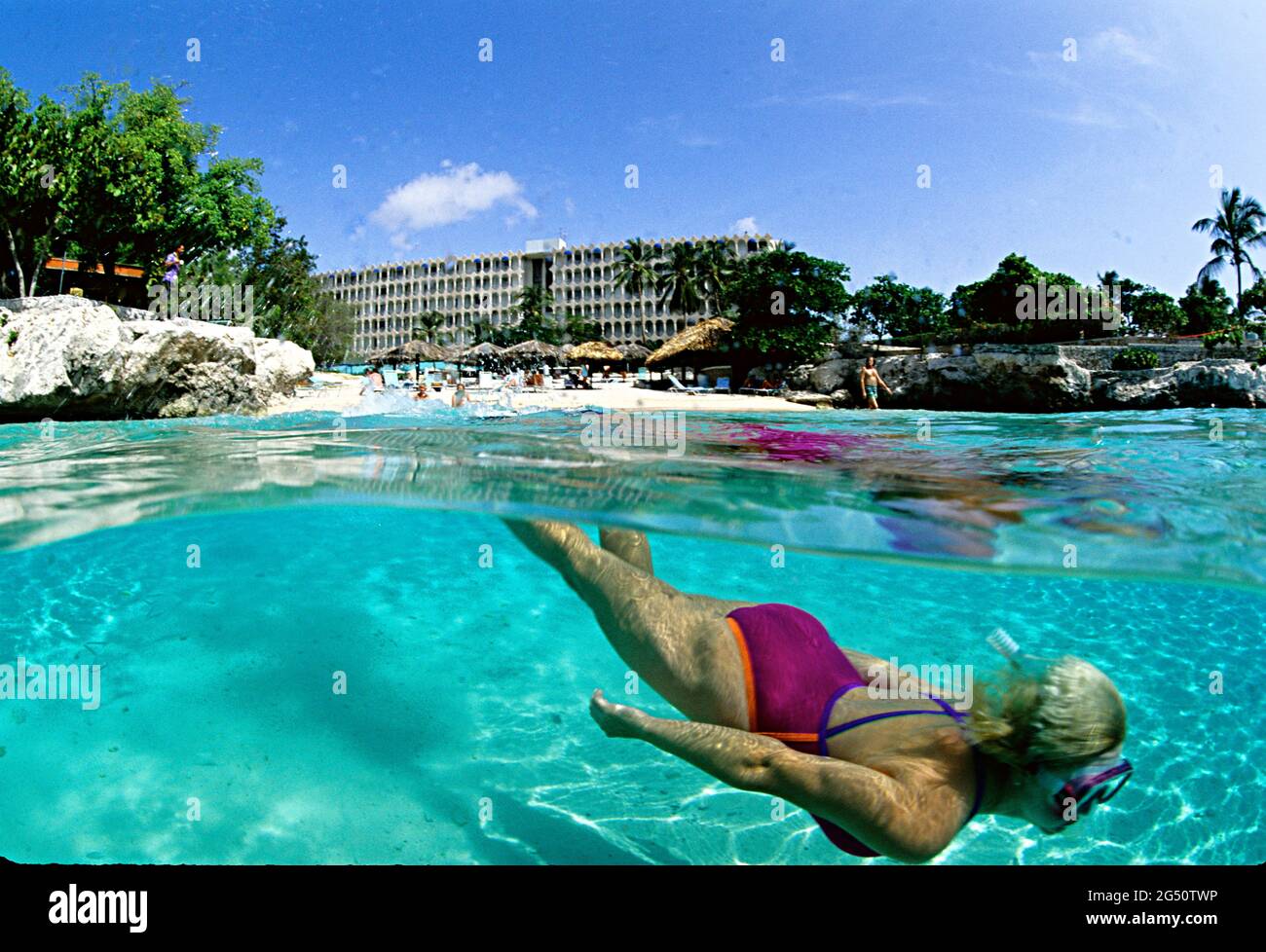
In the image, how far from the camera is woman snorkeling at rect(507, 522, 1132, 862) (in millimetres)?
2549

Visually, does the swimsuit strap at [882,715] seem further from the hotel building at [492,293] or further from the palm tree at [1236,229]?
the hotel building at [492,293]

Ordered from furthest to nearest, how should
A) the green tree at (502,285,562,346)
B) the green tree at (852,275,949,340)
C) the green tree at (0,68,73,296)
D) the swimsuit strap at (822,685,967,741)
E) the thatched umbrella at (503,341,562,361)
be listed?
the green tree at (502,285,562,346)
the green tree at (852,275,949,340)
the thatched umbrella at (503,341,562,361)
the green tree at (0,68,73,296)
the swimsuit strap at (822,685,967,741)

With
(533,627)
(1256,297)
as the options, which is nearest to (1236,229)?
(1256,297)

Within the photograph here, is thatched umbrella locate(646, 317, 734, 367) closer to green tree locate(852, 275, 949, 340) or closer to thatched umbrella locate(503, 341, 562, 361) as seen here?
thatched umbrella locate(503, 341, 562, 361)

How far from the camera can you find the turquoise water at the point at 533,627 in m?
5.04

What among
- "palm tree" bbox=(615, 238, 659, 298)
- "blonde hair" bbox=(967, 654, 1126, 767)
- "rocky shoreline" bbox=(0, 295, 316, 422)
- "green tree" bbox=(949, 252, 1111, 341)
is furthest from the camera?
"palm tree" bbox=(615, 238, 659, 298)

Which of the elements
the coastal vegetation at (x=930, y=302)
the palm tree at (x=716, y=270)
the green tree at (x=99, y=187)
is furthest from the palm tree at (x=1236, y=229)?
the green tree at (x=99, y=187)

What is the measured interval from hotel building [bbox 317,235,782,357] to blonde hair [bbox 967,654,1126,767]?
366 ft

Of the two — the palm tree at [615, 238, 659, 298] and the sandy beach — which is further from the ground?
the palm tree at [615, 238, 659, 298]

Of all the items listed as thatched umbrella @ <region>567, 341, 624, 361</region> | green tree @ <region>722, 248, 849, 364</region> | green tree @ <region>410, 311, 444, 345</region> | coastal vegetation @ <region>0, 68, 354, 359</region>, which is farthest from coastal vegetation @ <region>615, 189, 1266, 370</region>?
green tree @ <region>410, 311, 444, 345</region>

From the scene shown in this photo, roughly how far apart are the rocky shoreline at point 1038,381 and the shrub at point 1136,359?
452mm

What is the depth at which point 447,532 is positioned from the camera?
12.7 meters

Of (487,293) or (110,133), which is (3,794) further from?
(487,293)
